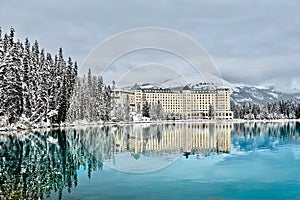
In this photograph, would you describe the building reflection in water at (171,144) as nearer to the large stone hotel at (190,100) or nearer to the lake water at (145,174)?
the lake water at (145,174)

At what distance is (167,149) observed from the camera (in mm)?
31609

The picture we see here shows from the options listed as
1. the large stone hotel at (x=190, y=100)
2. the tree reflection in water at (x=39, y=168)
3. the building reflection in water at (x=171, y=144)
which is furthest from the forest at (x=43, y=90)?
the large stone hotel at (x=190, y=100)

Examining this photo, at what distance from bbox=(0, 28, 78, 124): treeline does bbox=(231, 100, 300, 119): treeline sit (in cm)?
11406

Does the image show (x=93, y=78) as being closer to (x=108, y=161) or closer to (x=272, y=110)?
(x=108, y=161)

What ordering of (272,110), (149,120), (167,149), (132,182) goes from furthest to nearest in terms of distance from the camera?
1. (272,110)
2. (149,120)
3. (167,149)
4. (132,182)

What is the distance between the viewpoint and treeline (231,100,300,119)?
559 ft

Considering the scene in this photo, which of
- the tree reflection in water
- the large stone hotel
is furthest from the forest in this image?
the large stone hotel

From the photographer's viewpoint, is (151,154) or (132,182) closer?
(132,182)

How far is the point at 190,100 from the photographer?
159375 millimetres

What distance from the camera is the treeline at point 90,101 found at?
7862cm

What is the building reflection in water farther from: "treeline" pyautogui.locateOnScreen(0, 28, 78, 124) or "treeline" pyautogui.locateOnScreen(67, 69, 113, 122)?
"treeline" pyautogui.locateOnScreen(67, 69, 113, 122)


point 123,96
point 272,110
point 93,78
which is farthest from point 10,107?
point 272,110

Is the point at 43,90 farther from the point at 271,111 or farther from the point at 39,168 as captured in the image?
the point at 271,111

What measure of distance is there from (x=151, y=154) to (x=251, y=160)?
714cm
